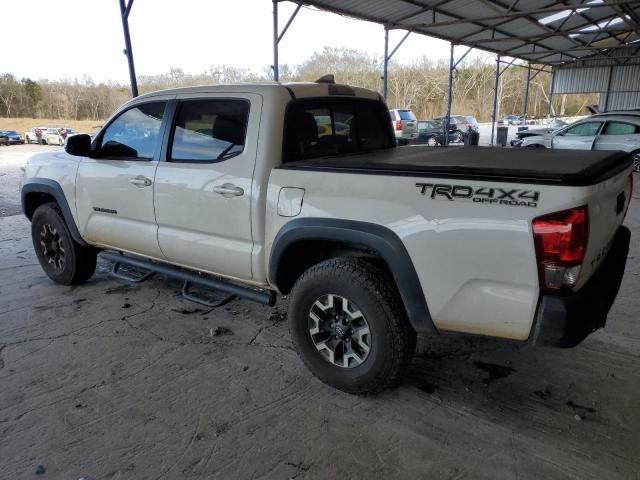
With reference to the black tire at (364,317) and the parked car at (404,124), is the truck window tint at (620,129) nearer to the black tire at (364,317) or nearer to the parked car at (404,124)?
the parked car at (404,124)

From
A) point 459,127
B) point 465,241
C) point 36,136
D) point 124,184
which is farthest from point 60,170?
point 36,136

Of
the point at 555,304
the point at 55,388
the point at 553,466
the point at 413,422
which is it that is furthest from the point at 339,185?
the point at 55,388

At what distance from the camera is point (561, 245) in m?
2.00

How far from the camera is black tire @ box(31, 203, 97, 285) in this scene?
4.58 metres

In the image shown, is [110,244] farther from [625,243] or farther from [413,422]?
[625,243]

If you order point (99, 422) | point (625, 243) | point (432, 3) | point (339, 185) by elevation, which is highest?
point (432, 3)

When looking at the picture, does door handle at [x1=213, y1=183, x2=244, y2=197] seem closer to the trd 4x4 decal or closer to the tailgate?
the trd 4x4 decal

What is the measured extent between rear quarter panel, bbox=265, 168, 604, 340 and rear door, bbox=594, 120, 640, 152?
37.9 feet

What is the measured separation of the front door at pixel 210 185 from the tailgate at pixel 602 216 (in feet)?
6.03

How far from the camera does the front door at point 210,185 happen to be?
307 cm

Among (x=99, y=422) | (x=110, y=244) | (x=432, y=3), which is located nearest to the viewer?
(x=99, y=422)

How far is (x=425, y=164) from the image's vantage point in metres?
2.48

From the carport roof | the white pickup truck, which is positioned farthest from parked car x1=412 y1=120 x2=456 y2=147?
the white pickup truck

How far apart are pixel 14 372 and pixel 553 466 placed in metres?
3.35
